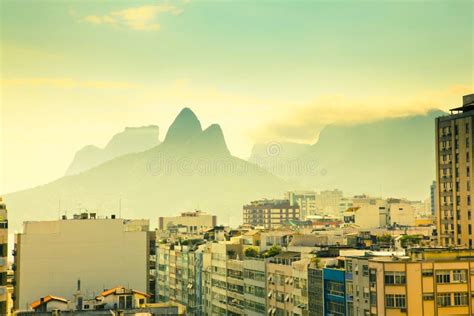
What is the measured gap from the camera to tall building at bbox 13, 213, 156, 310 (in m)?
65.1

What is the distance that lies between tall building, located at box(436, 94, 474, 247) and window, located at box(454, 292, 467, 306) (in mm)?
54827

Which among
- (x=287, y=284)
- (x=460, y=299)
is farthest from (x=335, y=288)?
(x=287, y=284)

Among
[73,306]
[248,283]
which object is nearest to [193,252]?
[248,283]

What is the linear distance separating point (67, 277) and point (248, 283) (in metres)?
18.7

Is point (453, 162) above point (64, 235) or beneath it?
above

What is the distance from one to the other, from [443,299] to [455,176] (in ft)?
208

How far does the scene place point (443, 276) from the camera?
52.4 meters

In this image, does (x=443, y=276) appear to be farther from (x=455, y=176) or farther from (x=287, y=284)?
(x=455, y=176)

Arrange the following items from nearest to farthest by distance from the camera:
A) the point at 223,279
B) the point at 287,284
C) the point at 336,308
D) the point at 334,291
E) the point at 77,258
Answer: the point at 336,308
the point at 334,291
the point at 77,258
the point at 287,284
the point at 223,279

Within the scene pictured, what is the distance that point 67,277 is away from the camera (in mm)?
65875

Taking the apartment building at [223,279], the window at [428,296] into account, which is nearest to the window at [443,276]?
the window at [428,296]

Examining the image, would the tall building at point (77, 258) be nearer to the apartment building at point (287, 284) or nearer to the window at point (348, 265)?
the apartment building at point (287, 284)

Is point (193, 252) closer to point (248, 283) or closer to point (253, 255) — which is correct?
point (253, 255)

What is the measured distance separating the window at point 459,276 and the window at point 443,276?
0.44 metres
